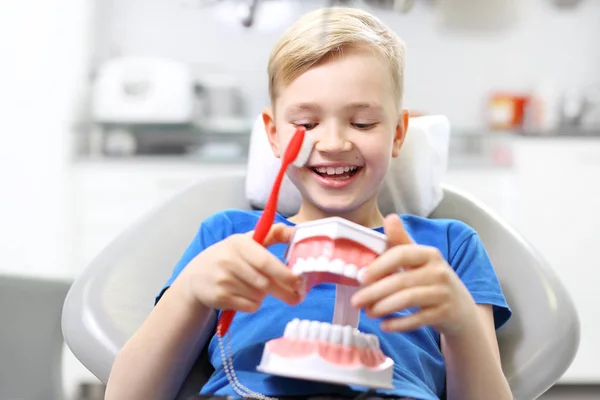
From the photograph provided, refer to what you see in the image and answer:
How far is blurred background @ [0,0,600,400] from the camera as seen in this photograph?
2.59 meters

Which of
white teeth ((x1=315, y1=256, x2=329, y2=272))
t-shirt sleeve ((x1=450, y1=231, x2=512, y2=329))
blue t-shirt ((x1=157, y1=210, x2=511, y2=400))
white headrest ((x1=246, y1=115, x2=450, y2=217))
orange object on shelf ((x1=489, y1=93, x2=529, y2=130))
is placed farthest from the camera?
orange object on shelf ((x1=489, y1=93, x2=529, y2=130))

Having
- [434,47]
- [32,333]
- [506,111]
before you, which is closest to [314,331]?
[32,333]

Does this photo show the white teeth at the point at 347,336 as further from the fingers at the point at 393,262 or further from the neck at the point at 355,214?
the neck at the point at 355,214

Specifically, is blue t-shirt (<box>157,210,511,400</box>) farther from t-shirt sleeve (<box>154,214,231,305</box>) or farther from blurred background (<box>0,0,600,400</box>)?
blurred background (<box>0,0,600,400</box>)

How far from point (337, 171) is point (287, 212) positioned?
1.07 feet

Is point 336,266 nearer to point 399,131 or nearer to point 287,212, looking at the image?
point 399,131

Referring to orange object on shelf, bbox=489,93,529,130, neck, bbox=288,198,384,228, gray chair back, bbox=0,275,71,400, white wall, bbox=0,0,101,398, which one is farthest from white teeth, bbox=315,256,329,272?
orange object on shelf, bbox=489,93,529,130

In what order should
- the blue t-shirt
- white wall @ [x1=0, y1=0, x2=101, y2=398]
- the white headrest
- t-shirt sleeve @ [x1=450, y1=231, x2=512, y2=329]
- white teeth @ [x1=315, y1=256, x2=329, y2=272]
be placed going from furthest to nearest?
white wall @ [x1=0, y1=0, x2=101, y2=398] < the white headrest < t-shirt sleeve @ [x1=450, y1=231, x2=512, y2=329] < the blue t-shirt < white teeth @ [x1=315, y1=256, x2=329, y2=272]

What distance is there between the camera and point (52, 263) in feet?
8.61

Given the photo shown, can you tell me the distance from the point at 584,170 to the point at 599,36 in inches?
35.5

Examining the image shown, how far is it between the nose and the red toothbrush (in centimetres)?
2

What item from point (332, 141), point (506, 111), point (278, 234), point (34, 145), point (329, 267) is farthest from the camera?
point (506, 111)

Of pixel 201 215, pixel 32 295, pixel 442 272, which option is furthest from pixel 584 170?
pixel 442 272

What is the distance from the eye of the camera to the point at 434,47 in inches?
127
